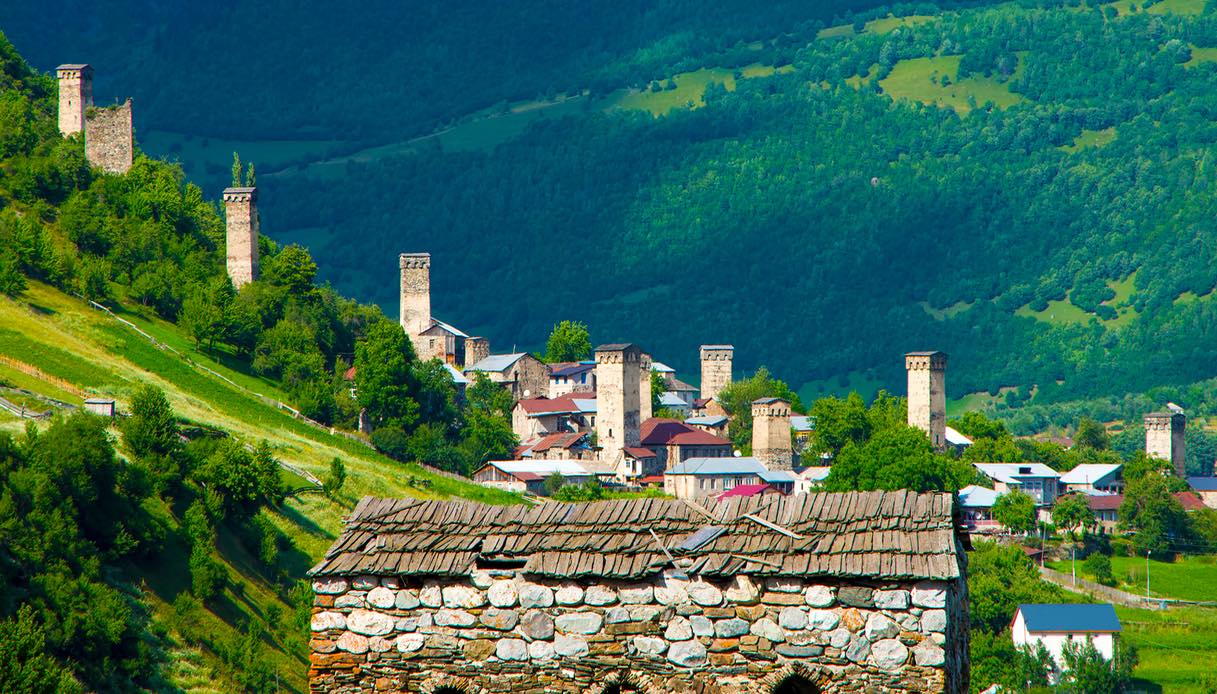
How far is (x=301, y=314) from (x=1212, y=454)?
3945 inches

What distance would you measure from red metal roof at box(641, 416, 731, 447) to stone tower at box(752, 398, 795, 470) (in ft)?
7.70

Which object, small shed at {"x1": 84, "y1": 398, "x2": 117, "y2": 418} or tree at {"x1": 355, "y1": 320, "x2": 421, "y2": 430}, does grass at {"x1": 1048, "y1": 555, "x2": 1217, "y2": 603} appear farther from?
small shed at {"x1": 84, "y1": 398, "x2": 117, "y2": 418}

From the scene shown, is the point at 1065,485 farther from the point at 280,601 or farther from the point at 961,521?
the point at 961,521

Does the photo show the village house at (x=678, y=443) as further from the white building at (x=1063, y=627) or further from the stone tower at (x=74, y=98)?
the stone tower at (x=74, y=98)

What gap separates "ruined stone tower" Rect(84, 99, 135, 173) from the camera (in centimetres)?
10006

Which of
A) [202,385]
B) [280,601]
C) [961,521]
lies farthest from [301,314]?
[961,521]

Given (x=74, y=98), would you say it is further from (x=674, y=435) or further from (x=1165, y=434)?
(x=1165, y=434)

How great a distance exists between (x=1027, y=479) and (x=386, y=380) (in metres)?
45.6

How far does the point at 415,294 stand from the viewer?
12825 cm

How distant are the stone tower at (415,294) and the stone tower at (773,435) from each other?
2370 cm

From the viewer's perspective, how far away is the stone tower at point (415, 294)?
5012 inches

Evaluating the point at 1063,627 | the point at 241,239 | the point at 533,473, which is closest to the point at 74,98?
the point at 241,239

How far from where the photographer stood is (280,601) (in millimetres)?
55906

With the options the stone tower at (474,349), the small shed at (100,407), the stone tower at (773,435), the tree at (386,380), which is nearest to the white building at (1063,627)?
the tree at (386,380)
